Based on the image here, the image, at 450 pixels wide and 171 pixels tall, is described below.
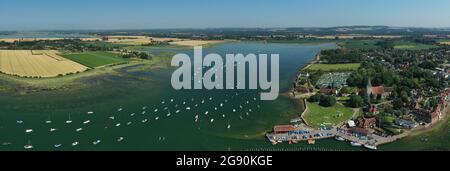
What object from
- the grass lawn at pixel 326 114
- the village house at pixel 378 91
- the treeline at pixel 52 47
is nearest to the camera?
the grass lawn at pixel 326 114

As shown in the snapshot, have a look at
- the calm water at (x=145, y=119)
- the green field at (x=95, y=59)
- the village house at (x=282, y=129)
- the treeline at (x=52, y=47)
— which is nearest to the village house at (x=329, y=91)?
the calm water at (x=145, y=119)

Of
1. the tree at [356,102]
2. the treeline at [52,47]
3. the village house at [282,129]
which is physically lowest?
the village house at [282,129]

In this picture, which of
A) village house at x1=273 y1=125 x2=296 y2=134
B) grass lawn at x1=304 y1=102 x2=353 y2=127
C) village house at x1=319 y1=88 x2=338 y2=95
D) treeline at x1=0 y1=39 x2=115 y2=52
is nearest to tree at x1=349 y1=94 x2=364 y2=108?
grass lawn at x1=304 y1=102 x2=353 y2=127

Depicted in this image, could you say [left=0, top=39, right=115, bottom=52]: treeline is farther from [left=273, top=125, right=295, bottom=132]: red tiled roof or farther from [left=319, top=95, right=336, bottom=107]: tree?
[left=273, top=125, right=295, bottom=132]: red tiled roof

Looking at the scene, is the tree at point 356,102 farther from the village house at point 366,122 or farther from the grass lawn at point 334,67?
the grass lawn at point 334,67
